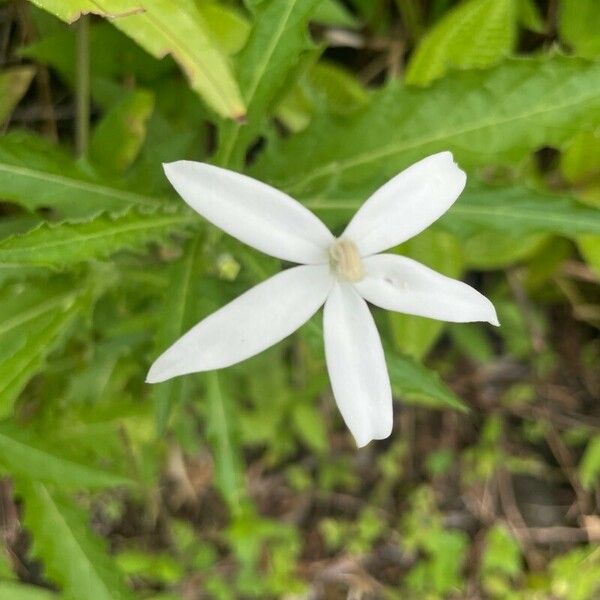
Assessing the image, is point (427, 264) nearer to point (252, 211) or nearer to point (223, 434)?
point (223, 434)

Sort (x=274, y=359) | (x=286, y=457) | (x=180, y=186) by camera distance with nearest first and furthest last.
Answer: (x=180, y=186) → (x=274, y=359) → (x=286, y=457)

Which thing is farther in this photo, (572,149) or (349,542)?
(349,542)

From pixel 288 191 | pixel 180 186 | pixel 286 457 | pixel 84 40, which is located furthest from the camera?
pixel 286 457

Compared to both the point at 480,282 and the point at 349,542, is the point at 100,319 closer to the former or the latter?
the point at 480,282

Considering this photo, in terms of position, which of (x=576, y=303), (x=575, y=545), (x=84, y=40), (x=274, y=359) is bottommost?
(x=575, y=545)

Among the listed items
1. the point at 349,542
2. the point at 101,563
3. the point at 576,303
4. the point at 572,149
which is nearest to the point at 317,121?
the point at 572,149

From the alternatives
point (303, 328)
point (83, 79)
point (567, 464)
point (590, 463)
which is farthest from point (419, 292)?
point (567, 464)

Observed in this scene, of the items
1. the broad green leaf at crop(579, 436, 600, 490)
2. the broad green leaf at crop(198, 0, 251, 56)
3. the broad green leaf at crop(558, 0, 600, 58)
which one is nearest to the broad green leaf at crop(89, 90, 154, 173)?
the broad green leaf at crop(198, 0, 251, 56)

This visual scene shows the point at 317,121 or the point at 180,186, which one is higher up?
the point at 180,186

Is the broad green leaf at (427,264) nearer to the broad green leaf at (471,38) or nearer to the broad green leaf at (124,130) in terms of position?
the broad green leaf at (471,38)
